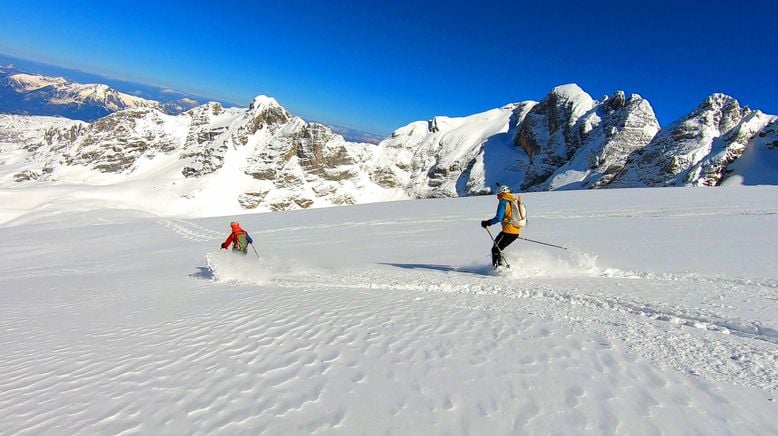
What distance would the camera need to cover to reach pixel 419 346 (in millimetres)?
5516

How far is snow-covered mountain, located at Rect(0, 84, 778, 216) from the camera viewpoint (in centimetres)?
10050

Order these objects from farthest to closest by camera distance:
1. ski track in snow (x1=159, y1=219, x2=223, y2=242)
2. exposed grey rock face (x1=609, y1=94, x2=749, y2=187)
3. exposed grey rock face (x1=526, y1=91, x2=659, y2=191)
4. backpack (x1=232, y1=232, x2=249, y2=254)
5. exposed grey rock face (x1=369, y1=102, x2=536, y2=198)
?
exposed grey rock face (x1=369, y1=102, x2=536, y2=198) < exposed grey rock face (x1=526, y1=91, x2=659, y2=191) < exposed grey rock face (x1=609, y1=94, x2=749, y2=187) < ski track in snow (x1=159, y1=219, x2=223, y2=242) < backpack (x1=232, y1=232, x2=249, y2=254)

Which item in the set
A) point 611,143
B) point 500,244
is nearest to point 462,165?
point 611,143

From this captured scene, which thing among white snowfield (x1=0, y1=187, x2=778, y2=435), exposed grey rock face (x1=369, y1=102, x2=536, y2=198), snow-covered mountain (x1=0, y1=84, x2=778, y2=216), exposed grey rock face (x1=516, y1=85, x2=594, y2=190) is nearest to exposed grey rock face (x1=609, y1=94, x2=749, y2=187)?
snow-covered mountain (x1=0, y1=84, x2=778, y2=216)

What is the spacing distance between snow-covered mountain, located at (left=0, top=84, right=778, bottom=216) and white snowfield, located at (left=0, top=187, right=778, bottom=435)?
8521cm

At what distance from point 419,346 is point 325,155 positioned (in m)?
174

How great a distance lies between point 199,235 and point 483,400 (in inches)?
1099

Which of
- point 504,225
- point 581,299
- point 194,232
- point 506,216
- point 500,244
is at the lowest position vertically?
point 194,232

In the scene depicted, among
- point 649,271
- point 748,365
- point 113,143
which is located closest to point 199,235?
point 649,271

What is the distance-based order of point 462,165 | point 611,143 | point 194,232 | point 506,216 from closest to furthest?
point 506,216
point 194,232
point 611,143
point 462,165

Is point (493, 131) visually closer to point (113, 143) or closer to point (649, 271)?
point (113, 143)

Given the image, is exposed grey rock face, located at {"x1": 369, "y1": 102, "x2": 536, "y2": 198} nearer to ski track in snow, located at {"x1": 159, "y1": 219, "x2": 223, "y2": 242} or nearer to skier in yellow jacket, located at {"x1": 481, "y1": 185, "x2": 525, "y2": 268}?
ski track in snow, located at {"x1": 159, "y1": 219, "x2": 223, "y2": 242}

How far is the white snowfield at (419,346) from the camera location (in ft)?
12.8

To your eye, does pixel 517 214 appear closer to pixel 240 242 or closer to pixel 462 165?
pixel 240 242
